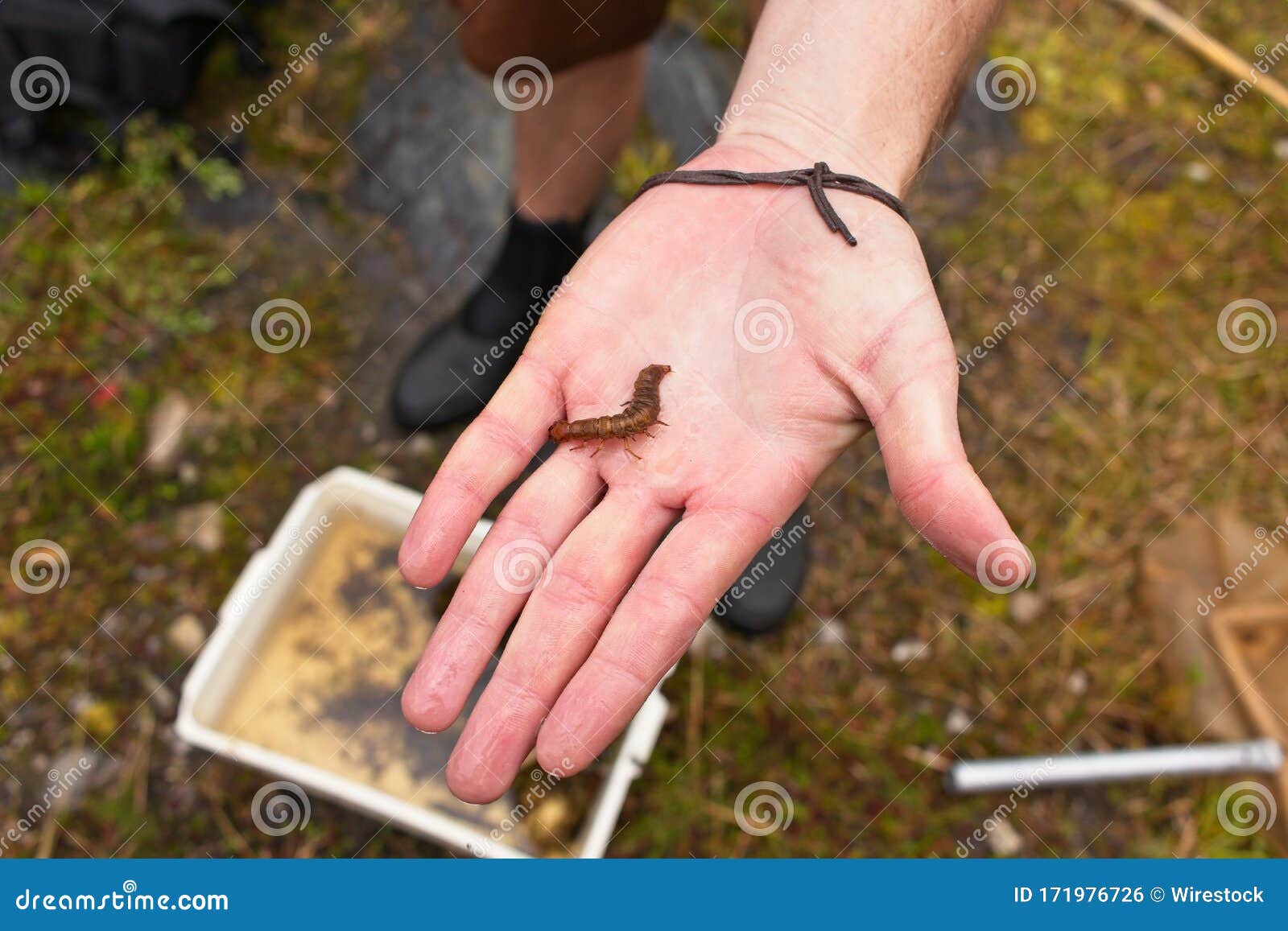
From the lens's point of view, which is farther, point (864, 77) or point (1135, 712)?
point (1135, 712)

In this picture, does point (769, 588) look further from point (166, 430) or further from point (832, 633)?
point (166, 430)

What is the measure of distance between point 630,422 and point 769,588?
7.61ft

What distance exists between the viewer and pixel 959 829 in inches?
232

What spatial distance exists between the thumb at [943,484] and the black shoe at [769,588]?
2452 millimetres

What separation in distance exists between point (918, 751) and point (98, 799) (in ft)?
17.9

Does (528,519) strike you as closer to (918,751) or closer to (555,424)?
(555,424)

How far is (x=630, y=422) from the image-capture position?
14.1 ft

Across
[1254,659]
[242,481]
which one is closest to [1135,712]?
[1254,659]

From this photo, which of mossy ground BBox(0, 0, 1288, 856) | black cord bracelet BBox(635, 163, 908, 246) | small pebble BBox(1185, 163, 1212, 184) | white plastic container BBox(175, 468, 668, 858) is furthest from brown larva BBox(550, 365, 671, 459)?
small pebble BBox(1185, 163, 1212, 184)

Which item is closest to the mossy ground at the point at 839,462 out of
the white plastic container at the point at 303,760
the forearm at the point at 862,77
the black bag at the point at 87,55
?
the black bag at the point at 87,55

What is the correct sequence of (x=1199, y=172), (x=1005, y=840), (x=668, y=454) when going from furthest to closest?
1. (x=1199, y=172)
2. (x=1005, y=840)
3. (x=668, y=454)

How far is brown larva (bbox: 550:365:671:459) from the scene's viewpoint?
428 centimetres

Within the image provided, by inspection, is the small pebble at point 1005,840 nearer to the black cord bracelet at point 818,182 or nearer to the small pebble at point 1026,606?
the small pebble at point 1026,606

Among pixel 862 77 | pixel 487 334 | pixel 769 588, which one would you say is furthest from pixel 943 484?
pixel 487 334
